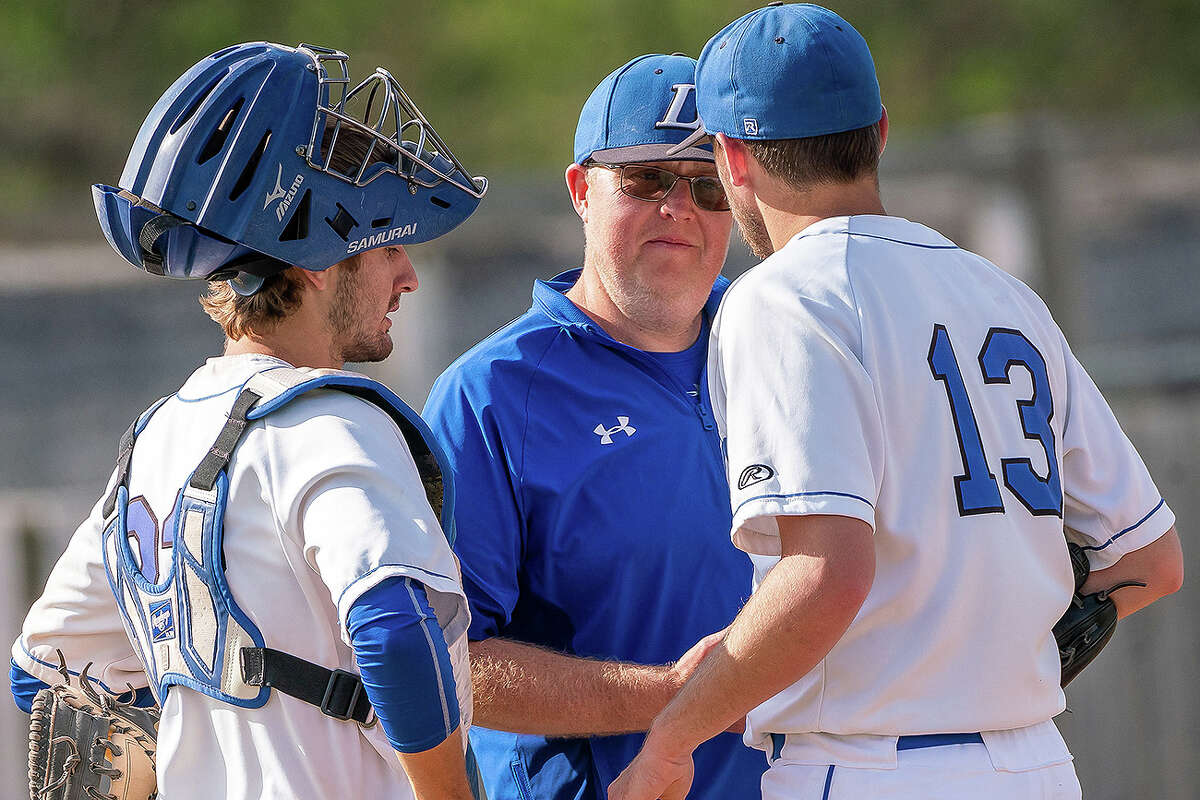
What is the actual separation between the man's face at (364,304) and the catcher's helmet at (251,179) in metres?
0.05

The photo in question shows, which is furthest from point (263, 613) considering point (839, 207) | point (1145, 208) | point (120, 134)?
point (120, 134)

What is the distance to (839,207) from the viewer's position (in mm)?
2260

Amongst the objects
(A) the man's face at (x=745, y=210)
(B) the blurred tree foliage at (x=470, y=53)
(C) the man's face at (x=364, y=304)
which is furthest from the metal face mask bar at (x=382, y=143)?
(B) the blurred tree foliage at (x=470, y=53)

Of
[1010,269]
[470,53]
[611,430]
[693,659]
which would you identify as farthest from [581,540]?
[470,53]

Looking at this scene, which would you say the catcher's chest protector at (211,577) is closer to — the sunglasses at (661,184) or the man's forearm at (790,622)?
the man's forearm at (790,622)

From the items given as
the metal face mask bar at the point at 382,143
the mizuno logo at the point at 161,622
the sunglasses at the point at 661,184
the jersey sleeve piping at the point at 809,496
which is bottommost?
the mizuno logo at the point at 161,622

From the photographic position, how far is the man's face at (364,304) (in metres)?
2.38

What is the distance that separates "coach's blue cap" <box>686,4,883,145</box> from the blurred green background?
2.74 feet

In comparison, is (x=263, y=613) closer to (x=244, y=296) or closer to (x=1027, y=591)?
(x=244, y=296)

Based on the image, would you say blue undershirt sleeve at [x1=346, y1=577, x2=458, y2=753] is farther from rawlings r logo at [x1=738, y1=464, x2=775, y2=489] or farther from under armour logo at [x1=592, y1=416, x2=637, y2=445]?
under armour logo at [x1=592, y1=416, x2=637, y2=445]

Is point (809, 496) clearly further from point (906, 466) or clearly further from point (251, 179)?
point (251, 179)

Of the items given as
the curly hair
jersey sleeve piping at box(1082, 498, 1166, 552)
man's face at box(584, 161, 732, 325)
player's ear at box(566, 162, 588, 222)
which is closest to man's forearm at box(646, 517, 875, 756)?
jersey sleeve piping at box(1082, 498, 1166, 552)

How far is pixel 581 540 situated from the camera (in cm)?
286

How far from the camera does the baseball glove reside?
2.43m
